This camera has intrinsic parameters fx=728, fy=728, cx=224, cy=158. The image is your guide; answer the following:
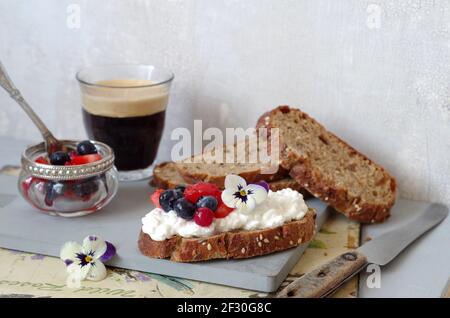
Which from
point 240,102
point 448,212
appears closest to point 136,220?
point 240,102

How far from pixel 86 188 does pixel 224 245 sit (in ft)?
1.57

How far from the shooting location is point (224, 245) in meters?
1.77

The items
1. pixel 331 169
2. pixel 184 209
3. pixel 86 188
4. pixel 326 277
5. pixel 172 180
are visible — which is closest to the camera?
pixel 326 277

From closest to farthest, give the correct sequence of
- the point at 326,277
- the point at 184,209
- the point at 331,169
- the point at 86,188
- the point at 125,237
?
the point at 326,277 → the point at 184,209 → the point at 125,237 → the point at 86,188 → the point at 331,169

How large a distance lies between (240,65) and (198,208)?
0.73 meters

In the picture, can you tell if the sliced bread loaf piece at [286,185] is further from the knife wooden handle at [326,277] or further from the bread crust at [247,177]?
the knife wooden handle at [326,277]

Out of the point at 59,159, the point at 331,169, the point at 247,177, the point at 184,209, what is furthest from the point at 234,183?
the point at 59,159

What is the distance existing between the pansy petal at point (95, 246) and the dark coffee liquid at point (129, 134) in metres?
0.58

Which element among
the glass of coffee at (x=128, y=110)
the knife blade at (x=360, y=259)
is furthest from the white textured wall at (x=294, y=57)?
the knife blade at (x=360, y=259)

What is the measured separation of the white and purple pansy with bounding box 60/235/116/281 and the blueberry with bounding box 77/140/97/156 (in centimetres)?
37

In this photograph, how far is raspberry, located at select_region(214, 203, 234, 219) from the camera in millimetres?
1803

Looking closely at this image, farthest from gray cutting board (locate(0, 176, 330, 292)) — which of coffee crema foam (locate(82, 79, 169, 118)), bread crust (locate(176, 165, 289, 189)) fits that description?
coffee crema foam (locate(82, 79, 169, 118))

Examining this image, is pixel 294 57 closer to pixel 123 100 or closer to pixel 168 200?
pixel 123 100
